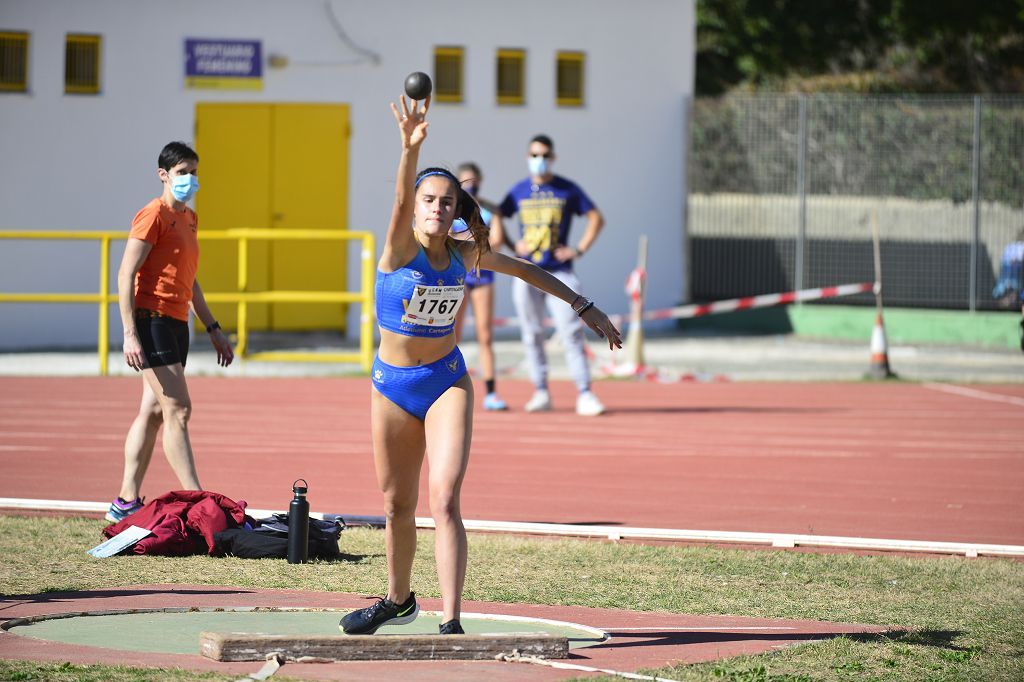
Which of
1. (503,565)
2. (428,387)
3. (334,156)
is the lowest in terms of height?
(503,565)

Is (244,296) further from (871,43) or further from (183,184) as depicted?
(871,43)

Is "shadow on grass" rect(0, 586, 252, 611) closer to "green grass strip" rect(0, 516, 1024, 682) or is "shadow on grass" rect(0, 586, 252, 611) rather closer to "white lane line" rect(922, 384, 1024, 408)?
"green grass strip" rect(0, 516, 1024, 682)

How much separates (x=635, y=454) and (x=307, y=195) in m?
10.7

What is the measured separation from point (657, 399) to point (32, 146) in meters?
9.96

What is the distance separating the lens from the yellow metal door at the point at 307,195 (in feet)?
73.8

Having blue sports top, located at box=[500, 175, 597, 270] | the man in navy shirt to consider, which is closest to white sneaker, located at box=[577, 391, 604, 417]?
the man in navy shirt

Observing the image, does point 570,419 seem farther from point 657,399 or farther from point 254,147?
point 254,147

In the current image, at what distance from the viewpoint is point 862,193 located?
23.0 metres

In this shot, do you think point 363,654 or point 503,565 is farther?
point 503,565

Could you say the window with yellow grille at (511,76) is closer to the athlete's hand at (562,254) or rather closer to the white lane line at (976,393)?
the white lane line at (976,393)

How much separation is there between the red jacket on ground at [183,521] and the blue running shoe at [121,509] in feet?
0.90

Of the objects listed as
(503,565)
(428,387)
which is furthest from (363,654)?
(503,565)

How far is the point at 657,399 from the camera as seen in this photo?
56.9ft

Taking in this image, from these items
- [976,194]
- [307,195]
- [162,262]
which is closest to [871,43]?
[976,194]
